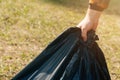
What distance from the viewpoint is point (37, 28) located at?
233 inches

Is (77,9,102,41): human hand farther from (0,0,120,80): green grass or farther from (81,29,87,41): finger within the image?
(0,0,120,80): green grass

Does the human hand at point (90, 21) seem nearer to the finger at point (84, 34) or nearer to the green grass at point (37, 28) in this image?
the finger at point (84, 34)

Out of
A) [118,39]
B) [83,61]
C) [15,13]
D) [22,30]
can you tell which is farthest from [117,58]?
[83,61]

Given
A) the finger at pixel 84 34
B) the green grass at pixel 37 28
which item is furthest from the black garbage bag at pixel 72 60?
the green grass at pixel 37 28

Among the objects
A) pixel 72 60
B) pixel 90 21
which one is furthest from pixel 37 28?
pixel 90 21

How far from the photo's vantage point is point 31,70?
8.97 feet

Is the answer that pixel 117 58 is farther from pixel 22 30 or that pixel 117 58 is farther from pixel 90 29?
pixel 90 29

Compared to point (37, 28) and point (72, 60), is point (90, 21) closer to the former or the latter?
point (72, 60)

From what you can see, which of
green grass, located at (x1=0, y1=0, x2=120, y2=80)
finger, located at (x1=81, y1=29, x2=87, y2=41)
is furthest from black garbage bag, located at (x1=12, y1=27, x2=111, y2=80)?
green grass, located at (x1=0, y1=0, x2=120, y2=80)

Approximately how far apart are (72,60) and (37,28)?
343 cm

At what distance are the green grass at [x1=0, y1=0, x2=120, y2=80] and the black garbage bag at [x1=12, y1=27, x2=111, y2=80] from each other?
141 centimetres

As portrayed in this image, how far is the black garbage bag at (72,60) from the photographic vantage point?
8.32 ft

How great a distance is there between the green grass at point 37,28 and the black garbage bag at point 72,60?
1.41 metres

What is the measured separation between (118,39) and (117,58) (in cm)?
115
